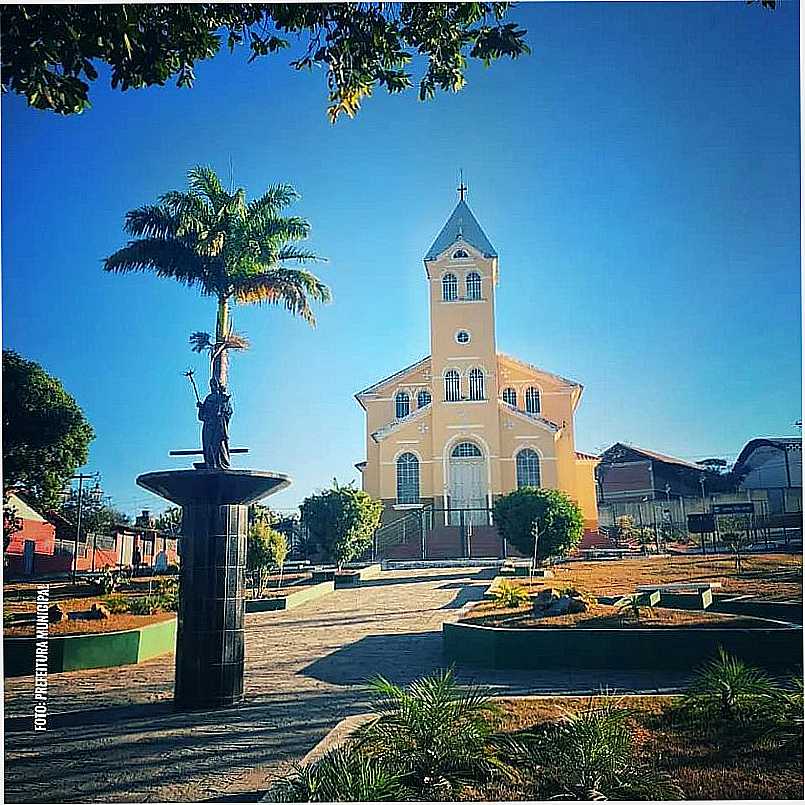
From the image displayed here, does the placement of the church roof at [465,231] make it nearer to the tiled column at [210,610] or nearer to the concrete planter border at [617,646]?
the tiled column at [210,610]

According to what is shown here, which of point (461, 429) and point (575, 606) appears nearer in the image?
point (575, 606)

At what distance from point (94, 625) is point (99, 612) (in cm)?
7

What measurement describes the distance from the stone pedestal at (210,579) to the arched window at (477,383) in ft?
4.17

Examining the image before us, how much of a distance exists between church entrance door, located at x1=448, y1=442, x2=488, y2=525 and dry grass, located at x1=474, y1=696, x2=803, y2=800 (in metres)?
1.29

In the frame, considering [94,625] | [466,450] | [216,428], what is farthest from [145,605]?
[466,450]

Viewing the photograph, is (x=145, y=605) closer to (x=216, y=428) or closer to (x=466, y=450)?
(x=216, y=428)

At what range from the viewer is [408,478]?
4.81 meters

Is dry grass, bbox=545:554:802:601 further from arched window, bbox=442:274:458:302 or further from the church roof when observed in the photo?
the church roof

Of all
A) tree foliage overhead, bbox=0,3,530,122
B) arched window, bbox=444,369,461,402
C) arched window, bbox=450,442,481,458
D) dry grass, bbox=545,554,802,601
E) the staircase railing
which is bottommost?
dry grass, bbox=545,554,802,601

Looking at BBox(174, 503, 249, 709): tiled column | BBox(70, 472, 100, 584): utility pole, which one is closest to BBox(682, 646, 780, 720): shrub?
BBox(174, 503, 249, 709): tiled column

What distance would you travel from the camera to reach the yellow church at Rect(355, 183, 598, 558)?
4602 millimetres

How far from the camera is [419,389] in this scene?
4703 millimetres

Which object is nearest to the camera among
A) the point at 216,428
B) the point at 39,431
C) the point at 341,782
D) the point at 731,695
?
the point at 341,782

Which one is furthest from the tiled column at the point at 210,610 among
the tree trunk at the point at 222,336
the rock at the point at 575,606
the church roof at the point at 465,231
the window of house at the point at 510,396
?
the church roof at the point at 465,231
